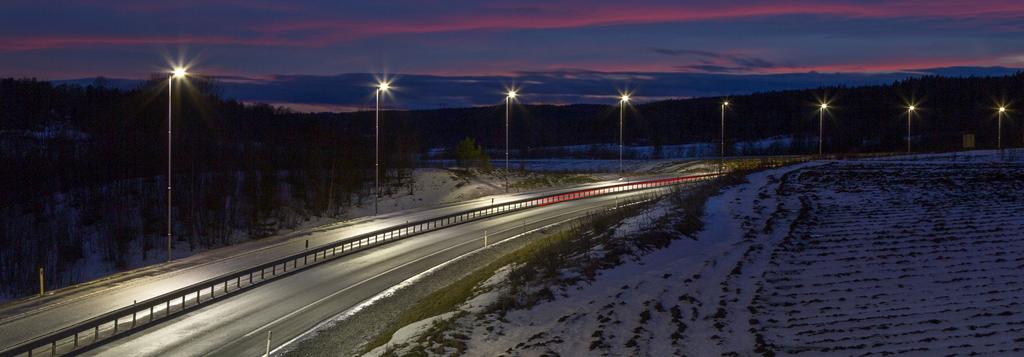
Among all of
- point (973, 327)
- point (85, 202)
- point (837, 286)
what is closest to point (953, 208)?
point (837, 286)

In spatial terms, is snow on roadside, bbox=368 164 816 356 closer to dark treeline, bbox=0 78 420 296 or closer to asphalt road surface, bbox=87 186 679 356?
asphalt road surface, bbox=87 186 679 356

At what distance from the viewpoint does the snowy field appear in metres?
15.0

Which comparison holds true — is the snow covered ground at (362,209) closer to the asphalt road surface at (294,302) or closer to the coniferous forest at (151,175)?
the coniferous forest at (151,175)

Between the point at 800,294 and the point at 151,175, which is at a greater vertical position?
the point at 151,175

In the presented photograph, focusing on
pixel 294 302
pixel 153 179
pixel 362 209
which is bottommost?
pixel 362 209

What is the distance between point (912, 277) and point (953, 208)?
15.7 m

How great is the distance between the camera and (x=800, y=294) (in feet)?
63.1

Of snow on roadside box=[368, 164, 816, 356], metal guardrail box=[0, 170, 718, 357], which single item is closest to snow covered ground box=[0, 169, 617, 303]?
metal guardrail box=[0, 170, 718, 357]

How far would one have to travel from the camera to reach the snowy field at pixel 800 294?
49.4 ft

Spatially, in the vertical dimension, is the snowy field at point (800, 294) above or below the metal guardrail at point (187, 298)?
above

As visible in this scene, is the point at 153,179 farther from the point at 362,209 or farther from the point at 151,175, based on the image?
the point at 362,209

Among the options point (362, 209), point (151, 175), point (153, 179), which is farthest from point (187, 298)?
point (151, 175)

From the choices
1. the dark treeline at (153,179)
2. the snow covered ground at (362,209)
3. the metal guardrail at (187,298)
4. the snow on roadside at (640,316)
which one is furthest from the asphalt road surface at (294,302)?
the dark treeline at (153,179)

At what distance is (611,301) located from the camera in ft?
60.0
